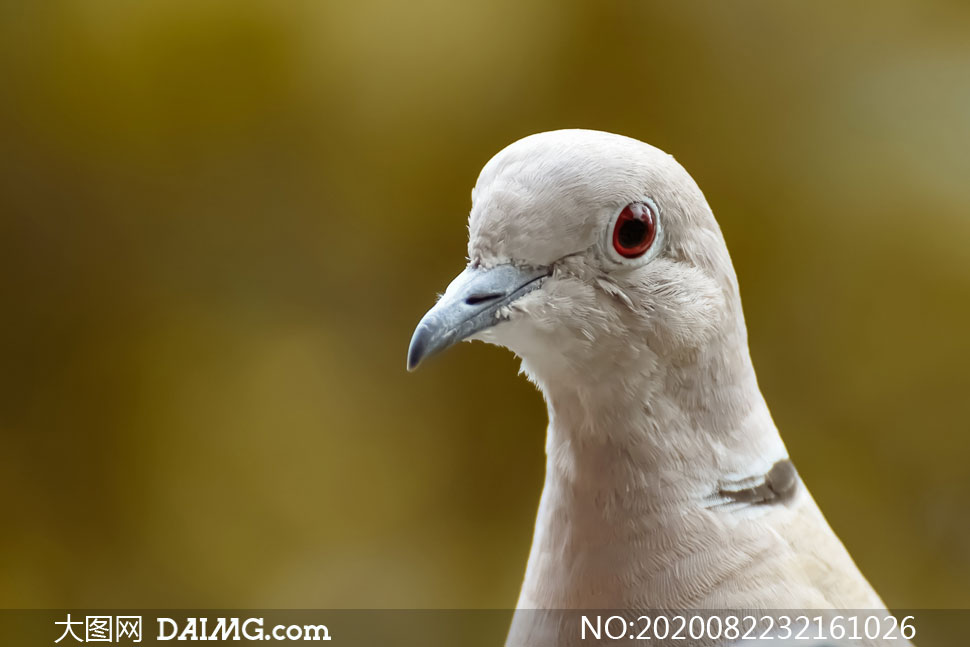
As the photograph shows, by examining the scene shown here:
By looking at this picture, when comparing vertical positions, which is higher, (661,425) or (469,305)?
(469,305)

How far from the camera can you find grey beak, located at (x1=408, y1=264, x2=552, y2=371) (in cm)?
85

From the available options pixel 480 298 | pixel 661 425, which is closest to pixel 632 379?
pixel 661 425

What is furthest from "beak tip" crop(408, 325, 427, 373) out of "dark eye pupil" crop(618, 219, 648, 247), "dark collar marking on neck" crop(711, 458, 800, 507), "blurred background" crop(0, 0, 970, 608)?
"blurred background" crop(0, 0, 970, 608)

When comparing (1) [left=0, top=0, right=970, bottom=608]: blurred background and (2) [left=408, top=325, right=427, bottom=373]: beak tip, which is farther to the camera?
(1) [left=0, top=0, right=970, bottom=608]: blurred background

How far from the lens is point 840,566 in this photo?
1.00 metres

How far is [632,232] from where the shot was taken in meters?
0.89

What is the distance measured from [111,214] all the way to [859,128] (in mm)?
1537

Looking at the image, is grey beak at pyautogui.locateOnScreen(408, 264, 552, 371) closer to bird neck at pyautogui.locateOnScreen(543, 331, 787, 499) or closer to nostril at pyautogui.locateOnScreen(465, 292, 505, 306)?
nostril at pyautogui.locateOnScreen(465, 292, 505, 306)

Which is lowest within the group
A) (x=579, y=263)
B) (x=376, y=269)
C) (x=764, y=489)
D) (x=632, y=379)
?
(x=764, y=489)

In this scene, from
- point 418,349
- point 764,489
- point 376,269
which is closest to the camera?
point 418,349

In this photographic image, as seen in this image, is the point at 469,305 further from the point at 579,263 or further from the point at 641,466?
the point at 641,466

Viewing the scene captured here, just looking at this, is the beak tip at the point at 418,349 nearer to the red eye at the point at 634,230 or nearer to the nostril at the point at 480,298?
the nostril at the point at 480,298

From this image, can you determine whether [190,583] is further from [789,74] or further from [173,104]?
[789,74]

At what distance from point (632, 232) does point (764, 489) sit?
30 centimetres
